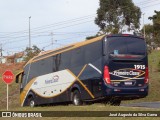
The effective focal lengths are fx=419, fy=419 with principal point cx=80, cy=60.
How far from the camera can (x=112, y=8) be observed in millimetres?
64500

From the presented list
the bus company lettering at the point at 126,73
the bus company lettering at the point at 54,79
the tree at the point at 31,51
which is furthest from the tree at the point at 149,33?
the bus company lettering at the point at 126,73

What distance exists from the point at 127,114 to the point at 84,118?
194 cm

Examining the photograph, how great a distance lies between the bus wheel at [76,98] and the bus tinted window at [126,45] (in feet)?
10.4

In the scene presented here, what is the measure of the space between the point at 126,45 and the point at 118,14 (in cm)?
4416

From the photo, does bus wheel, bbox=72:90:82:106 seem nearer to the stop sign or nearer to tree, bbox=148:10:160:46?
the stop sign

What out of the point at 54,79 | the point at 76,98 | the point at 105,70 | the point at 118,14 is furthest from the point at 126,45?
the point at 118,14

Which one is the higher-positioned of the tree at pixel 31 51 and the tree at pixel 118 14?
the tree at pixel 118 14

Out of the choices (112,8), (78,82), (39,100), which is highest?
(112,8)

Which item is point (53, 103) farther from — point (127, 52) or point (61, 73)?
point (127, 52)

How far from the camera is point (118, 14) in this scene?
6309 centimetres

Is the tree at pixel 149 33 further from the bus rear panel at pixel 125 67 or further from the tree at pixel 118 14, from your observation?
the bus rear panel at pixel 125 67

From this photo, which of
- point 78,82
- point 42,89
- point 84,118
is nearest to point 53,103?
point 42,89

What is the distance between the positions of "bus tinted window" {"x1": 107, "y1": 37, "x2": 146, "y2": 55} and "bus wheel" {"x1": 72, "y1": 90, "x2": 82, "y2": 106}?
3.16 meters

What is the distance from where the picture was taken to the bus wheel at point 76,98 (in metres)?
20.8
